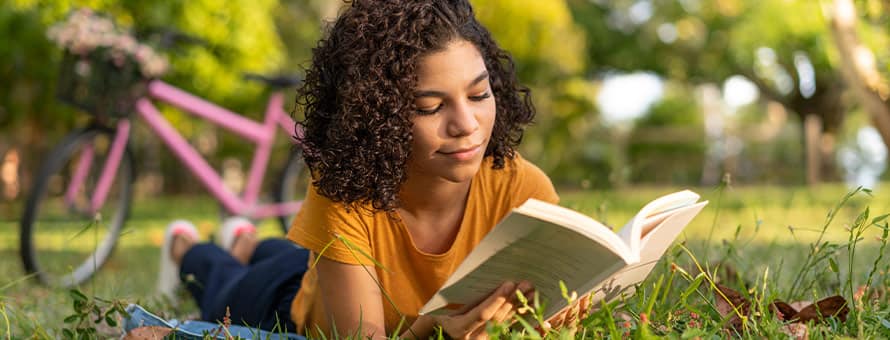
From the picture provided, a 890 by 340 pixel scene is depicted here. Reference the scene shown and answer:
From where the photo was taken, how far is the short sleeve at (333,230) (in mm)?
1798

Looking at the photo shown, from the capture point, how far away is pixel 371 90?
172 cm

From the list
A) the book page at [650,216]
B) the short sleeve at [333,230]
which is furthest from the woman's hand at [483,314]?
the short sleeve at [333,230]

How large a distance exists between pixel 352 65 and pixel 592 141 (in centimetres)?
1321

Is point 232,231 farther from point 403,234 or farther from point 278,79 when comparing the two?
point 278,79

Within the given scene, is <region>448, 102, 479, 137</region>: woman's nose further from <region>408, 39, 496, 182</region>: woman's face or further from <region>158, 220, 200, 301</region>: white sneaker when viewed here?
<region>158, 220, 200, 301</region>: white sneaker

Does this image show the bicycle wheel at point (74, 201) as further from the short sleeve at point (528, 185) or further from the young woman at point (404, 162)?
the short sleeve at point (528, 185)

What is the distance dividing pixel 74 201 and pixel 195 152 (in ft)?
2.49

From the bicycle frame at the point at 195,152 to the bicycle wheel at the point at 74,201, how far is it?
0.04 meters

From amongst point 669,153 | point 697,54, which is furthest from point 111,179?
point 669,153

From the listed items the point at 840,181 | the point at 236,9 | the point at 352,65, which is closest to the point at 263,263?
the point at 352,65

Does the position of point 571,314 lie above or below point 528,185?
below

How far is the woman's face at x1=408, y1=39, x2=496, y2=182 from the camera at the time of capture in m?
1.66

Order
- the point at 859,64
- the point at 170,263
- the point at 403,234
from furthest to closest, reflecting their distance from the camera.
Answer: the point at 859,64
the point at 170,263
the point at 403,234

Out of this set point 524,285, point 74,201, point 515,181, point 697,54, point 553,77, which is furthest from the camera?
point 697,54
